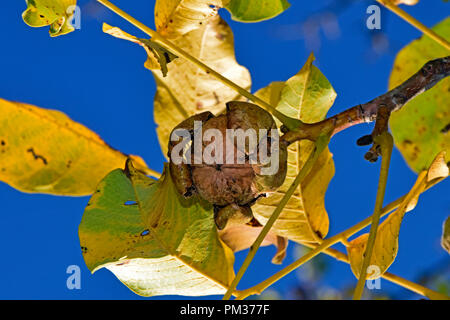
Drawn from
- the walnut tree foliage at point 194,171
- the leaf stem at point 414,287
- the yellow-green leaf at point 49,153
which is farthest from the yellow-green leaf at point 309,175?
the yellow-green leaf at point 49,153

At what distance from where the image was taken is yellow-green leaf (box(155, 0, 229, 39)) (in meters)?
0.72

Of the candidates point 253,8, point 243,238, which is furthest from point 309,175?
point 253,8

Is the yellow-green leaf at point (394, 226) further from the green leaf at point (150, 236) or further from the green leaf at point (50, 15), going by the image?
the green leaf at point (50, 15)

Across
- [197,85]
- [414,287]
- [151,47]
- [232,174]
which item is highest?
[197,85]

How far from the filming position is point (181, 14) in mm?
734

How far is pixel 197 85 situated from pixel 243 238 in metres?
0.24

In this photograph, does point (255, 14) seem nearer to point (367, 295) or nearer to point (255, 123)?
point (255, 123)

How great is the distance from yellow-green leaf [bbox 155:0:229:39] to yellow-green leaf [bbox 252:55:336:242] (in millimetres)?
137

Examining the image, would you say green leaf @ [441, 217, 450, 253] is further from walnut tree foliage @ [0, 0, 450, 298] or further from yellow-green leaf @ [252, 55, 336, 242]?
yellow-green leaf @ [252, 55, 336, 242]

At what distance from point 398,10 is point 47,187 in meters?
0.53

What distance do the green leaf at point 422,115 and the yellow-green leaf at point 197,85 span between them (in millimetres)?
256

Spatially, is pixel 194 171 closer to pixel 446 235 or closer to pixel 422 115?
pixel 446 235

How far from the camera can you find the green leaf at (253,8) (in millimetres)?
715

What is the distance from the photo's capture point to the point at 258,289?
2.21 ft
